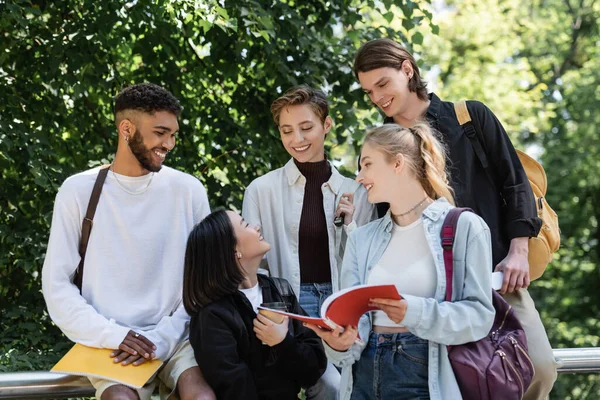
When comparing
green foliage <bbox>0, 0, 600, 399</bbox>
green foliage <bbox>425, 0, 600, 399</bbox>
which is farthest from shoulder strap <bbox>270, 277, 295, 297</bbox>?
green foliage <bbox>425, 0, 600, 399</bbox>

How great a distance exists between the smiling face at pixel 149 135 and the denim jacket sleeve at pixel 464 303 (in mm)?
1600

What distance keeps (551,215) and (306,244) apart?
1.13 m

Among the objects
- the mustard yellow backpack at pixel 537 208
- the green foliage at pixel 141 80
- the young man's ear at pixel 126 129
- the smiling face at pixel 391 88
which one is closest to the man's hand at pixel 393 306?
the mustard yellow backpack at pixel 537 208

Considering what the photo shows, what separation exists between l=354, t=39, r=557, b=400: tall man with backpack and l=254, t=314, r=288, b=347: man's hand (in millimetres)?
845

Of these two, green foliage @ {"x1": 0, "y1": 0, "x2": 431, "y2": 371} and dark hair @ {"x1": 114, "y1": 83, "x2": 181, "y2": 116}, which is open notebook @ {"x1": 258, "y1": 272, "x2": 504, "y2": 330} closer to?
dark hair @ {"x1": 114, "y1": 83, "x2": 181, "y2": 116}

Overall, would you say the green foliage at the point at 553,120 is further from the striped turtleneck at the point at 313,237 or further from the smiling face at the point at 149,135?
the smiling face at the point at 149,135

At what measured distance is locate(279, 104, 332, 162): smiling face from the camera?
4098mm

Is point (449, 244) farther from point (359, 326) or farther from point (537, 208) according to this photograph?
point (537, 208)

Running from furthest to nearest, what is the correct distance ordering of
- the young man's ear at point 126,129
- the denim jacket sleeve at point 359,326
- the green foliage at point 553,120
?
the green foliage at point 553,120 < the young man's ear at point 126,129 < the denim jacket sleeve at point 359,326

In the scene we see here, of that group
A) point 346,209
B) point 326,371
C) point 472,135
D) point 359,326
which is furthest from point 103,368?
point 472,135

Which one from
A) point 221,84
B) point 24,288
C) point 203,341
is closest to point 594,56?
point 221,84

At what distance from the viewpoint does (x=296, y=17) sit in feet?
19.2

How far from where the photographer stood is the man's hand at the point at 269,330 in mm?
3414

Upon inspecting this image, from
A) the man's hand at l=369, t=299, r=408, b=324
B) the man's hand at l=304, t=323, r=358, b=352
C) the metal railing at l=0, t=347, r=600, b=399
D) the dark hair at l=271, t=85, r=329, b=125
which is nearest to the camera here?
the man's hand at l=369, t=299, r=408, b=324
